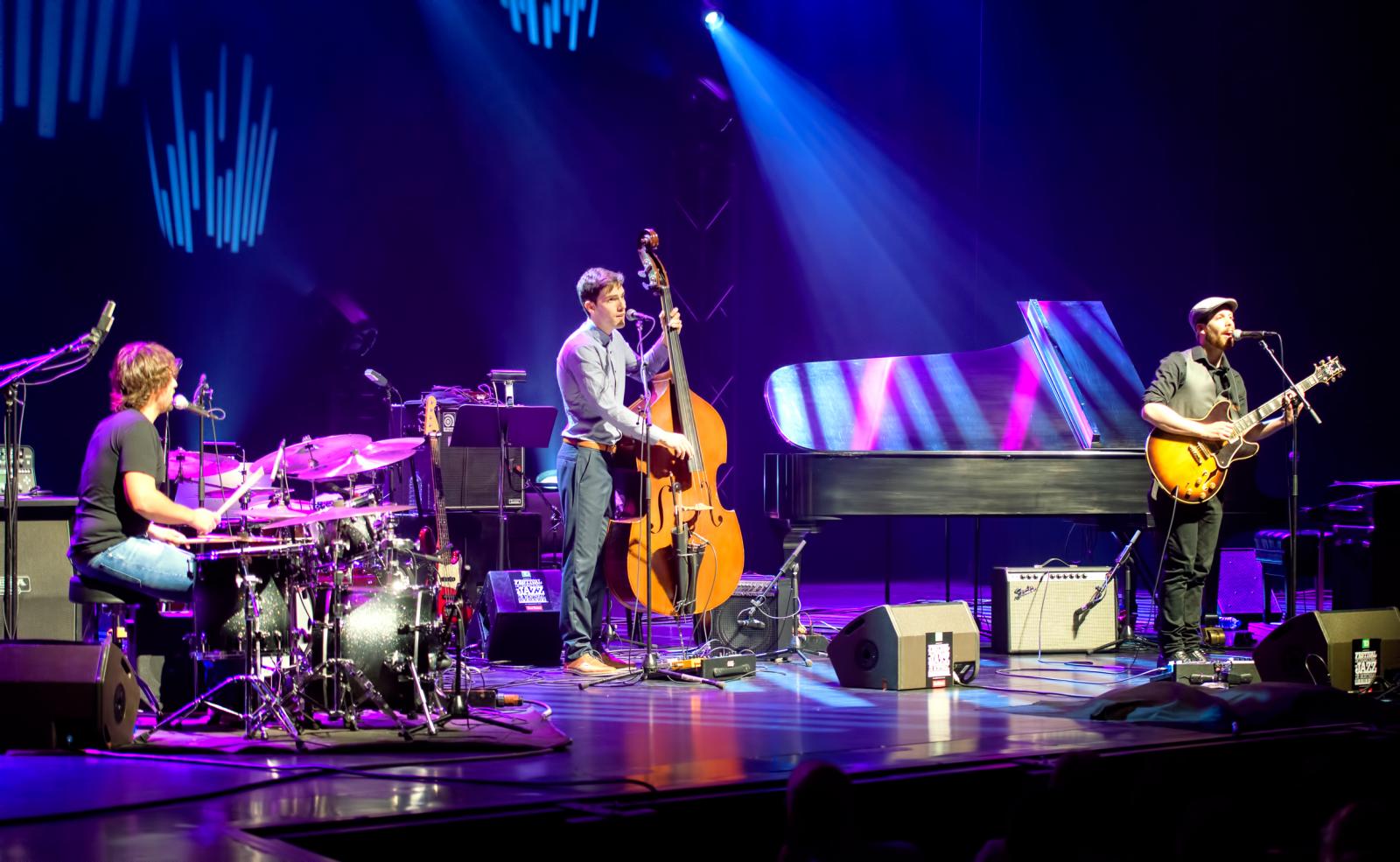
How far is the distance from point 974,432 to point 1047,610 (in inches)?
48.1

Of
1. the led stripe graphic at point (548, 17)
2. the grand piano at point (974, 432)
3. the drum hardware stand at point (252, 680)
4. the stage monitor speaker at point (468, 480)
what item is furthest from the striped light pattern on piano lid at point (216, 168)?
the drum hardware stand at point (252, 680)

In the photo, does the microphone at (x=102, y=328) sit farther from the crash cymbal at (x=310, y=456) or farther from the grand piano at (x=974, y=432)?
the grand piano at (x=974, y=432)

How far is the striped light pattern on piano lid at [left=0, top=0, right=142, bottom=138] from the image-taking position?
29.7ft

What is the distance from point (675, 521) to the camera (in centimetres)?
673

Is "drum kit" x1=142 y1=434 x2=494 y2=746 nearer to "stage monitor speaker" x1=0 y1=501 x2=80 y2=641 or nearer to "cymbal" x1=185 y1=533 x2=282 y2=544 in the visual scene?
"cymbal" x1=185 y1=533 x2=282 y2=544

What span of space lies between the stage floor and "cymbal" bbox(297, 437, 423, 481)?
3.96ft

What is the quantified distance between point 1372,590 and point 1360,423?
3749 millimetres

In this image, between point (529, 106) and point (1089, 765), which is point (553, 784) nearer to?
point (1089, 765)

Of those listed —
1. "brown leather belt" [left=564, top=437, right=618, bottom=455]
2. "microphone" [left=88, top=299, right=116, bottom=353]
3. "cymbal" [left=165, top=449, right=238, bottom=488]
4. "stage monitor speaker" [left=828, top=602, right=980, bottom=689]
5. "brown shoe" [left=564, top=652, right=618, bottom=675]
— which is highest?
"microphone" [left=88, top=299, right=116, bottom=353]

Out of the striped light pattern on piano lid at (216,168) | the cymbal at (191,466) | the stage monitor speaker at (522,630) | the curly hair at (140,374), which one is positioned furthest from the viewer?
the striped light pattern on piano lid at (216,168)

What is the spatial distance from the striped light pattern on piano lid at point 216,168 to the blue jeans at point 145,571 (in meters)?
5.19

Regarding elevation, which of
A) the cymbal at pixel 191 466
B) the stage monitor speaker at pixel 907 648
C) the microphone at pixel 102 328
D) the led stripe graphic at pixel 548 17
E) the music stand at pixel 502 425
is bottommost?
the stage monitor speaker at pixel 907 648

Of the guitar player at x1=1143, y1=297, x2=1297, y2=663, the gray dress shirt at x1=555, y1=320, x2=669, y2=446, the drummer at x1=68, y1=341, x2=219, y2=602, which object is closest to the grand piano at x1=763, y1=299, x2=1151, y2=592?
the guitar player at x1=1143, y1=297, x2=1297, y2=663

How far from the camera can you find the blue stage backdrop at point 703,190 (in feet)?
A: 31.5
